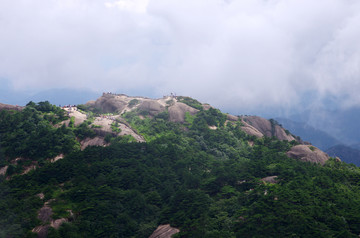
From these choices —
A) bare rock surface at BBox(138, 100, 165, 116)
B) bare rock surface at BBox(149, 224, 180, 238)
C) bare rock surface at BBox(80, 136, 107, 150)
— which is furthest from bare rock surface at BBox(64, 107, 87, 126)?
bare rock surface at BBox(149, 224, 180, 238)

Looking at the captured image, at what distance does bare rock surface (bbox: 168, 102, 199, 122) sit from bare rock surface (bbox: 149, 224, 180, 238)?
4654cm

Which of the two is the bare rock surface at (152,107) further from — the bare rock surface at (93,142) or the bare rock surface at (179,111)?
the bare rock surface at (93,142)

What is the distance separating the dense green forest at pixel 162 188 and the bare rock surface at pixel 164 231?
71cm

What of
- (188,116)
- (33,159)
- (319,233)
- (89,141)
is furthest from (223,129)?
(319,233)

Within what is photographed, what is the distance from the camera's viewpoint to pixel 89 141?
213 ft

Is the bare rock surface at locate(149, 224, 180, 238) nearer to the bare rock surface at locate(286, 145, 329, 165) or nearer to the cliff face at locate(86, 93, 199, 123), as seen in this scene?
the bare rock surface at locate(286, 145, 329, 165)

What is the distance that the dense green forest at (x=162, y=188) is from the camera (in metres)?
34.4

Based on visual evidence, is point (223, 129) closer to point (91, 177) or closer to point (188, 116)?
point (188, 116)

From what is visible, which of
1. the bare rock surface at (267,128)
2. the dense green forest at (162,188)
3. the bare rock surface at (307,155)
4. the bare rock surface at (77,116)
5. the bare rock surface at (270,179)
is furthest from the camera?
the bare rock surface at (267,128)

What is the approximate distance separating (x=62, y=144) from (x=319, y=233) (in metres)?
46.9

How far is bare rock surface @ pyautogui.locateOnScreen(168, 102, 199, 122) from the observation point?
82.8 m

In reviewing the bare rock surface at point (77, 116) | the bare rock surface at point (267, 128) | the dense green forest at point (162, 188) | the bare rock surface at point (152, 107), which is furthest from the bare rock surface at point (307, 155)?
the bare rock surface at point (77, 116)

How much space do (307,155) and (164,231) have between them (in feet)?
116

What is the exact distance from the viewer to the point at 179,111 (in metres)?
85.0
